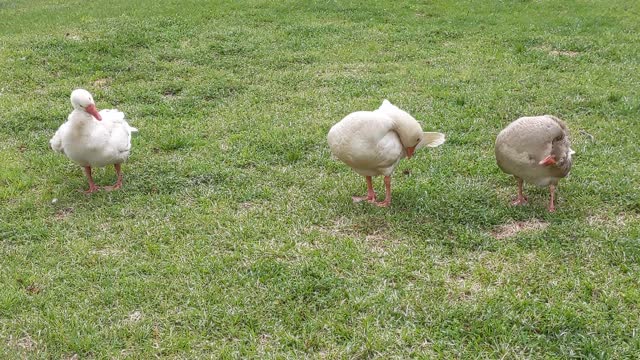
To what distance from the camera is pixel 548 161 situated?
4555 millimetres

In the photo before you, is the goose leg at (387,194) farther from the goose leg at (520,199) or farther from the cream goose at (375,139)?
the goose leg at (520,199)

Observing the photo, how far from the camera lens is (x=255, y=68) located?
929 cm

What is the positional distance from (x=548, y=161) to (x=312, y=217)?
192 centimetres

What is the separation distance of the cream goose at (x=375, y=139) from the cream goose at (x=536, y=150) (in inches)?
28.3

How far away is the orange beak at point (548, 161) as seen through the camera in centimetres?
455

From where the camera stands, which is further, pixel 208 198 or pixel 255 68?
pixel 255 68

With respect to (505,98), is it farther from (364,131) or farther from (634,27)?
(634,27)

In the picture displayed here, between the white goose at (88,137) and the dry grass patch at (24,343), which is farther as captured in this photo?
the white goose at (88,137)

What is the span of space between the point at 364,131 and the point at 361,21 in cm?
791

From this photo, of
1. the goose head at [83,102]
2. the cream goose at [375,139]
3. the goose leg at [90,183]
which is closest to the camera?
the cream goose at [375,139]

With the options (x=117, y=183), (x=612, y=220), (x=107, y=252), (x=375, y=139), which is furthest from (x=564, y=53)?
(x=107, y=252)

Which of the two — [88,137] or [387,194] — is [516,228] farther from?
[88,137]

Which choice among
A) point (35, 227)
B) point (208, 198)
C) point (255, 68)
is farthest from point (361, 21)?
point (35, 227)

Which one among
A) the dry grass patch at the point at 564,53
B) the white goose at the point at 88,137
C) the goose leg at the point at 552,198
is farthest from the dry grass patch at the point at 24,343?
the dry grass patch at the point at 564,53
